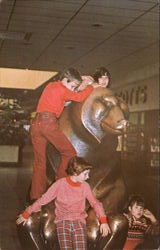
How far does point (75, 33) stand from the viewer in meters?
3.19

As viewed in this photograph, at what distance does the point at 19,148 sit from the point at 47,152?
0.63 ft

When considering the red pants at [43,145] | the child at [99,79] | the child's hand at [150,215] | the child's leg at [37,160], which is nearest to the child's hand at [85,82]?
the child at [99,79]

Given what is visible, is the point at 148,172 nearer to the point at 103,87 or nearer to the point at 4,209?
the point at 103,87

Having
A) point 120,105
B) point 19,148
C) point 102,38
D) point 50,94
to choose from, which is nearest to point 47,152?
point 19,148

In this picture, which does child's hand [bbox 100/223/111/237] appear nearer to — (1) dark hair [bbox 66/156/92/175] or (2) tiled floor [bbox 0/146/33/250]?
(1) dark hair [bbox 66/156/92/175]

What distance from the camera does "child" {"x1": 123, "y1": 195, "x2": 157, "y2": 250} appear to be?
332 centimetres

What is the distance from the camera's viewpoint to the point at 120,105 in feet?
10.6

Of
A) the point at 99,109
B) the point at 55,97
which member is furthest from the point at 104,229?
the point at 55,97

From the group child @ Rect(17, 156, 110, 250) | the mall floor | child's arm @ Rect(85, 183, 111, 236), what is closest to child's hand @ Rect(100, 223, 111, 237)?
child's arm @ Rect(85, 183, 111, 236)

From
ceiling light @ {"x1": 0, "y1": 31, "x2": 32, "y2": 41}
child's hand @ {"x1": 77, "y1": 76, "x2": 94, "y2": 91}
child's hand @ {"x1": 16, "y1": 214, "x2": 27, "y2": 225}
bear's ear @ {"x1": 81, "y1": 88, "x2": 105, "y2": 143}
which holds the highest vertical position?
ceiling light @ {"x1": 0, "y1": 31, "x2": 32, "y2": 41}

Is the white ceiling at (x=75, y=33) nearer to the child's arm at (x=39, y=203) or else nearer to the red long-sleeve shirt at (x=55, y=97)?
the red long-sleeve shirt at (x=55, y=97)

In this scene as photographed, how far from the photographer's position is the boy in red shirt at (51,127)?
3.12 metres

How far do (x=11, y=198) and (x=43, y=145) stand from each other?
407 mm

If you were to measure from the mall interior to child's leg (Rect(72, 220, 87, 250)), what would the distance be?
26 centimetres
